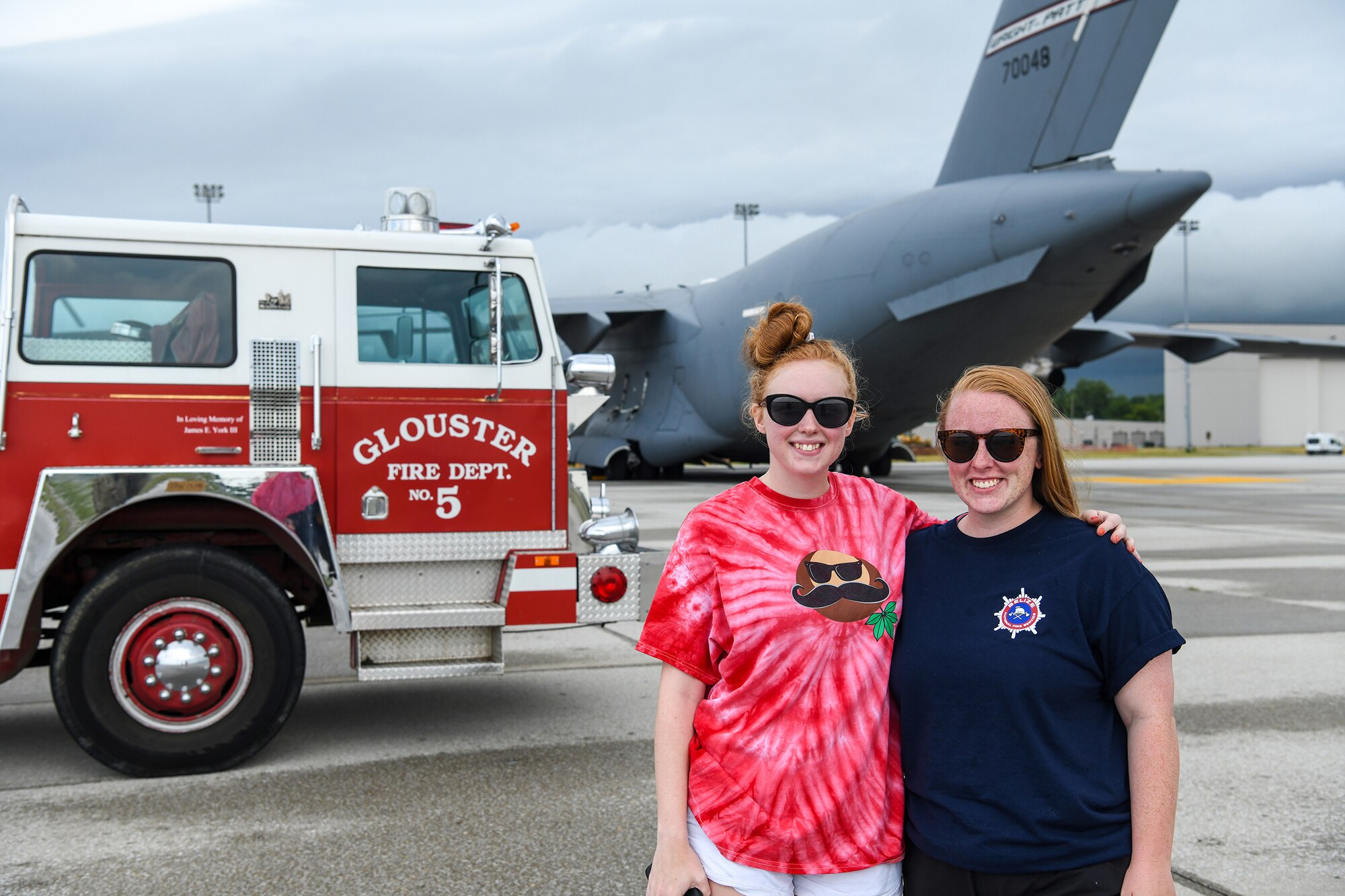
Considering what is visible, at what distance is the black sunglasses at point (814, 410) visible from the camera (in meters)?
2.24

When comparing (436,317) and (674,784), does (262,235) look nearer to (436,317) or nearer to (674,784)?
(436,317)

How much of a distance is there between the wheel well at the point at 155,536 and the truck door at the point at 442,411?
0.40m

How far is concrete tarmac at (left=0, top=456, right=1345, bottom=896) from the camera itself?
3.82 metres

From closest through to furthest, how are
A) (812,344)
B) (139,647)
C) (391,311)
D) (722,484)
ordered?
(812,344) < (139,647) < (391,311) < (722,484)

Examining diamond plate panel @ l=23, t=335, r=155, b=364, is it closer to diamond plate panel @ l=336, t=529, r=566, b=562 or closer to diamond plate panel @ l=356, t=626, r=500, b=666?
diamond plate panel @ l=336, t=529, r=566, b=562

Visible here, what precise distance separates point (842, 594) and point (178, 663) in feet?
12.1

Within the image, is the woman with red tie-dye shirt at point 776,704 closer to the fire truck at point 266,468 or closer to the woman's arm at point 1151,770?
the woman's arm at point 1151,770

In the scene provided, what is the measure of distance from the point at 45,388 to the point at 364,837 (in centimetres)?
249

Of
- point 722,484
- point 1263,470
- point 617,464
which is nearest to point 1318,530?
point 722,484

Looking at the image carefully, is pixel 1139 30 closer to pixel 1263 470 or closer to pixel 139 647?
pixel 139 647

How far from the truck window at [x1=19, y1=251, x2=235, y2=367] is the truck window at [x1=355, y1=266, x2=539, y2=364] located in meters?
0.64

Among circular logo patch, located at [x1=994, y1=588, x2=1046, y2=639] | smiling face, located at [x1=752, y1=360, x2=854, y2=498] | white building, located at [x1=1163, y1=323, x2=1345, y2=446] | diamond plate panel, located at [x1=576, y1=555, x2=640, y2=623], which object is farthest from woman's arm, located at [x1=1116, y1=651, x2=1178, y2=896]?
white building, located at [x1=1163, y1=323, x2=1345, y2=446]

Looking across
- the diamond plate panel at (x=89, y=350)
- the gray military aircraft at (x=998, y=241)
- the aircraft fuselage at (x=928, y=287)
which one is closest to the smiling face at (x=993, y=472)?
the diamond plate panel at (x=89, y=350)

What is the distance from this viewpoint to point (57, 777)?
491cm
